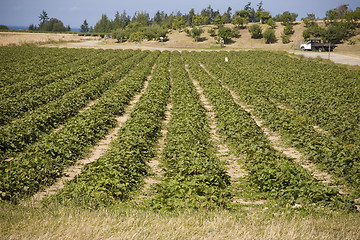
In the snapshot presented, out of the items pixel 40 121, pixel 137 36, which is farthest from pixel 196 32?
pixel 40 121

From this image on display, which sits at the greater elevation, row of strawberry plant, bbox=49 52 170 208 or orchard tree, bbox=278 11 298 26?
orchard tree, bbox=278 11 298 26

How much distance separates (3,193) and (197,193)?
444 cm

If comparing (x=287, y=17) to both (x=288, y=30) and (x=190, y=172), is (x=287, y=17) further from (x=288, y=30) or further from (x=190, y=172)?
(x=190, y=172)

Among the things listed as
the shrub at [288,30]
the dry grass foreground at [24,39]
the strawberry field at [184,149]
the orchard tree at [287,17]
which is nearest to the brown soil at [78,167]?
the strawberry field at [184,149]

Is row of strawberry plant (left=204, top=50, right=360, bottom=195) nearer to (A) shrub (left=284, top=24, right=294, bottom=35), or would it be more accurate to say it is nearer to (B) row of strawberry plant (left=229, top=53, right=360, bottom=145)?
(B) row of strawberry plant (left=229, top=53, right=360, bottom=145)

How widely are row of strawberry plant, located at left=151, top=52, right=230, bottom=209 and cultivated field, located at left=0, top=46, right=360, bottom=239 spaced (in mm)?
37

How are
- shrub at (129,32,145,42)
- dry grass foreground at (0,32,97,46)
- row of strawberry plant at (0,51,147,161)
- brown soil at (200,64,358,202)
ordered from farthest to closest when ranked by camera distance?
shrub at (129,32,145,42), dry grass foreground at (0,32,97,46), row of strawberry plant at (0,51,147,161), brown soil at (200,64,358,202)

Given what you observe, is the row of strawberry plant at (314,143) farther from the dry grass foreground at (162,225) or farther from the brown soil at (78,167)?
the brown soil at (78,167)

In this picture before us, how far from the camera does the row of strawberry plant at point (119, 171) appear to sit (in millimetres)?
6617

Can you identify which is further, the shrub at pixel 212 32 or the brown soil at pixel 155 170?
the shrub at pixel 212 32

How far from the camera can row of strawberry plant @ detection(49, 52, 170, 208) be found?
6617mm

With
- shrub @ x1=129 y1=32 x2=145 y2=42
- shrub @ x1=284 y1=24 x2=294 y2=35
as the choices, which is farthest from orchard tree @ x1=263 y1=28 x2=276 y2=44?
shrub @ x1=129 y1=32 x2=145 y2=42

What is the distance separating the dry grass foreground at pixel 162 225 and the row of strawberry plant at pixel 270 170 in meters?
0.82

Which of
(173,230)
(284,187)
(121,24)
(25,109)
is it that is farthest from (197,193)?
(121,24)
